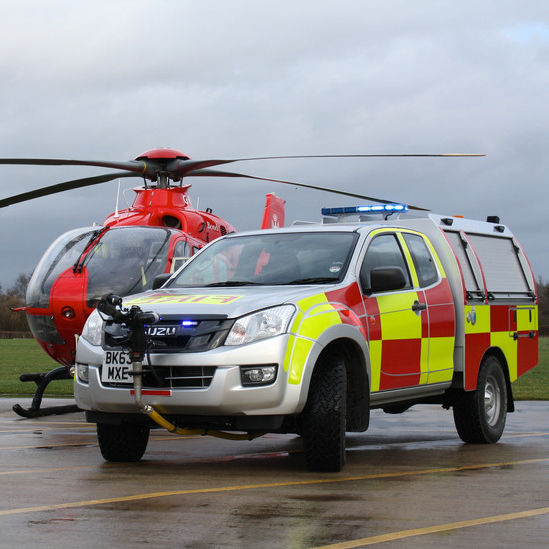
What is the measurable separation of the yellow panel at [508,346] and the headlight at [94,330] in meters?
4.12

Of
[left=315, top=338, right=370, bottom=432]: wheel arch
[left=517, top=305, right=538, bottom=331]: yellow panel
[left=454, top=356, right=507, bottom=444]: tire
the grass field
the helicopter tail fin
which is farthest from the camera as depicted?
the helicopter tail fin

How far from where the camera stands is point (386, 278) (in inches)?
321

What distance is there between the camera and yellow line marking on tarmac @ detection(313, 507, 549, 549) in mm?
5023

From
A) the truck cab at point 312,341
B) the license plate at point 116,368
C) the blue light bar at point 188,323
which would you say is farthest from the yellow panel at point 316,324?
the license plate at point 116,368

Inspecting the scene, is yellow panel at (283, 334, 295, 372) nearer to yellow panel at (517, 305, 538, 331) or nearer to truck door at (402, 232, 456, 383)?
truck door at (402, 232, 456, 383)

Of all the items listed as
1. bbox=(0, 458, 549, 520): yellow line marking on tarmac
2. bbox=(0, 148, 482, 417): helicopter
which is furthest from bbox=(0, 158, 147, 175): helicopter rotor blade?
bbox=(0, 458, 549, 520): yellow line marking on tarmac

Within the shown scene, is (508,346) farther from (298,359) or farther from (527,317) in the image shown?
(298,359)

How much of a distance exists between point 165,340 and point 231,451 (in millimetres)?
2133

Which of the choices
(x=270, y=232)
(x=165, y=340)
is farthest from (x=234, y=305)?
(x=270, y=232)

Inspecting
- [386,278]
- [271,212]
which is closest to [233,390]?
[386,278]

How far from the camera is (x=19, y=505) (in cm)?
609

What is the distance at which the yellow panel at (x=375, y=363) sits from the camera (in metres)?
8.27

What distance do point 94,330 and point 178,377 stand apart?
0.96 meters

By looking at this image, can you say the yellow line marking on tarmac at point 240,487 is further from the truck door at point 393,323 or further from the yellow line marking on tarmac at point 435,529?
the yellow line marking on tarmac at point 435,529
